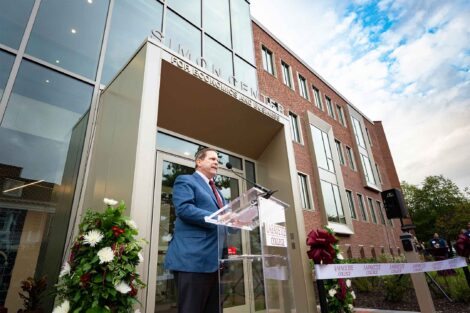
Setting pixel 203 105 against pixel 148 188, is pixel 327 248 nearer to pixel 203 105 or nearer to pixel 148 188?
pixel 148 188

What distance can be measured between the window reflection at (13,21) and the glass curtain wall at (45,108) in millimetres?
13

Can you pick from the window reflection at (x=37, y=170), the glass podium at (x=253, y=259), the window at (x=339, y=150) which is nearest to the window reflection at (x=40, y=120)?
the window reflection at (x=37, y=170)

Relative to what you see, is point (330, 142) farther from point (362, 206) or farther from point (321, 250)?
point (321, 250)

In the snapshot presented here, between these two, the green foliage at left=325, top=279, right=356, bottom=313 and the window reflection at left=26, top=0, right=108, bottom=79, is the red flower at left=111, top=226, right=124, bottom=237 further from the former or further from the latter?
the green foliage at left=325, top=279, right=356, bottom=313

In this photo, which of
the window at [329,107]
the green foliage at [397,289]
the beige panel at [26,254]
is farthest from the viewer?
the window at [329,107]

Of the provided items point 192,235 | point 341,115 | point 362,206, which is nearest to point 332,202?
point 362,206

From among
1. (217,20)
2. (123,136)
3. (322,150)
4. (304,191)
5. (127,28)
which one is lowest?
(123,136)

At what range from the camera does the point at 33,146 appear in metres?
4.04

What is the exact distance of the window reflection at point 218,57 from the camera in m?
7.51

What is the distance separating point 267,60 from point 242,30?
603 cm

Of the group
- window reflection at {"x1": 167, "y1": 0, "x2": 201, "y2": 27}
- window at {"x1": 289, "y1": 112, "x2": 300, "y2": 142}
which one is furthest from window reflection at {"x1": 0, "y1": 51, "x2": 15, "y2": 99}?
window at {"x1": 289, "y1": 112, "x2": 300, "y2": 142}

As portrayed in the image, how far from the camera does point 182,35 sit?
23.0 ft

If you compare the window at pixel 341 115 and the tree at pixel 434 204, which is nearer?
the window at pixel 341 115

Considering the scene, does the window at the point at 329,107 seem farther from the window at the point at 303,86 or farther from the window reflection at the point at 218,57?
the window reflection at the point at 218,57
